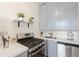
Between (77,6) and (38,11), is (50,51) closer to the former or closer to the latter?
(38,11)

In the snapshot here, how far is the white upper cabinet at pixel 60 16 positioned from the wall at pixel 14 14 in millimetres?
563

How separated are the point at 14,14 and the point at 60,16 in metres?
1.18

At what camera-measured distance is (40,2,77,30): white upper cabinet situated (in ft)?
7.52

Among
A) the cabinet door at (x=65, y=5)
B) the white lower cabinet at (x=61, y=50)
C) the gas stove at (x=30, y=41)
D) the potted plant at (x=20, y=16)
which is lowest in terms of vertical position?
the white lower cabinet at (x=61, y=50)

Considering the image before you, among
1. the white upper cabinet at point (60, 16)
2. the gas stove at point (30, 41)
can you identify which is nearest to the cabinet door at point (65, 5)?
the white upper cabinet at point (60, 16)

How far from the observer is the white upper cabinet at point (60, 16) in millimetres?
2291

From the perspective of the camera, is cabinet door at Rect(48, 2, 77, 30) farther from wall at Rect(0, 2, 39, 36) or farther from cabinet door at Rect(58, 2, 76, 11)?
wall at Rect(0, 2, 39, 36)

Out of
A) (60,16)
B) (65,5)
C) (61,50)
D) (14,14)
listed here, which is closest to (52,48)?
(61,50)

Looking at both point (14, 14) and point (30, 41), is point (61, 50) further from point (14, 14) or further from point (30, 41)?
point (14, 14)

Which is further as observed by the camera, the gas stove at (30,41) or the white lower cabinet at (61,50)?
the white lower cabinet at (61,50)

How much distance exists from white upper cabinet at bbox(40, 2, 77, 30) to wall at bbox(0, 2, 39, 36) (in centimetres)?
56

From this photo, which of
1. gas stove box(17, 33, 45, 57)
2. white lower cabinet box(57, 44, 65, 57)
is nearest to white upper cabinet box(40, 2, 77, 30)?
white lower cabinet box(57, 44, 65, 57)

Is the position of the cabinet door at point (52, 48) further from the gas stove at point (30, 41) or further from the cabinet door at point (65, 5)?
the cabinet door at point (65, 5)

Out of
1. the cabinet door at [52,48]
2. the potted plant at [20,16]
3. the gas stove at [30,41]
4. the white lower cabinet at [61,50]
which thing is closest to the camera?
the gas stove at [30,41]
